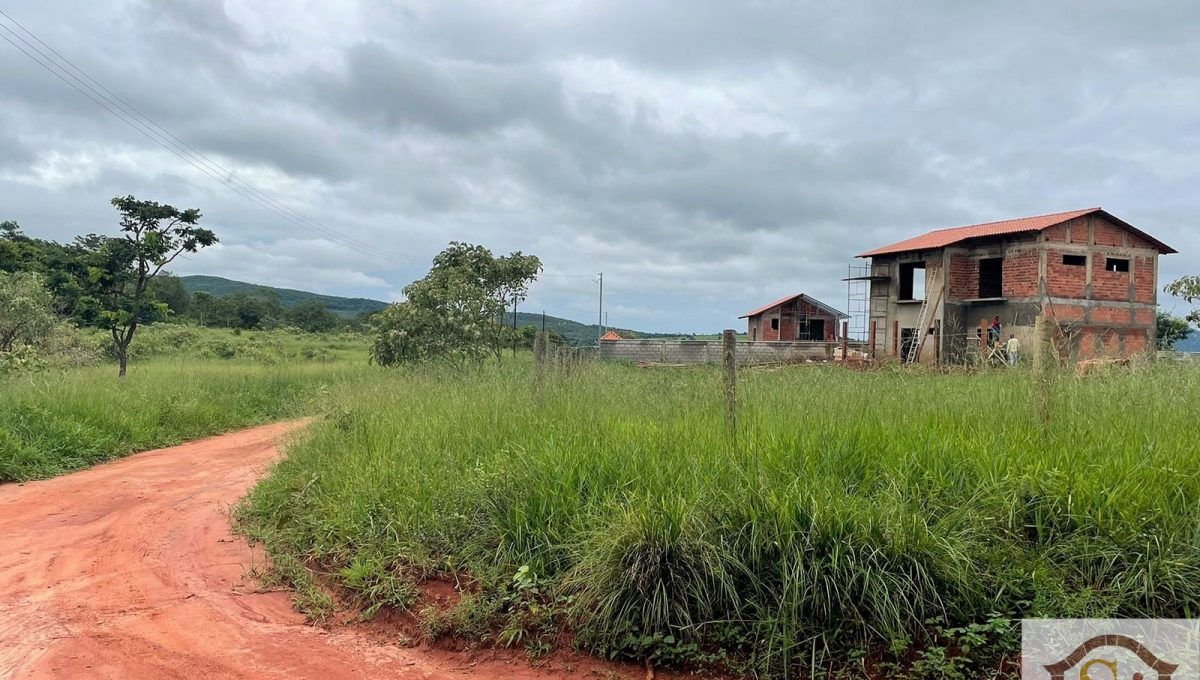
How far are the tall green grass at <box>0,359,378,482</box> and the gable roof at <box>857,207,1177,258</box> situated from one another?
2341cm

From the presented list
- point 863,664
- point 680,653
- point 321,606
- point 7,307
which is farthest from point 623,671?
point 7,307

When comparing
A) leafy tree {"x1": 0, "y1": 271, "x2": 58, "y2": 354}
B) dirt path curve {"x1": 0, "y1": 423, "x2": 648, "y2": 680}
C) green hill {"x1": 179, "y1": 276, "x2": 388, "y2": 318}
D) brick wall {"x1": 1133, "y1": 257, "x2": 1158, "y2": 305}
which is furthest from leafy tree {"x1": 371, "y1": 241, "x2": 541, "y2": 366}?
green hill {"x1": 179, "y1": 276, "x2": 388, "y2": 318}

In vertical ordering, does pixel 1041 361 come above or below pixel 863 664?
above

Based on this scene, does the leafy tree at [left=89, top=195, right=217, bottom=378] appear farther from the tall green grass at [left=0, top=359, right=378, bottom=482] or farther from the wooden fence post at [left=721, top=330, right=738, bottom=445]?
the wooden fence post at [left=721, top=330, right=738, bottom=445]

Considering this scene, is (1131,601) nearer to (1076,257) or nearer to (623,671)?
(623,671)

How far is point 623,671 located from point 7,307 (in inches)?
749

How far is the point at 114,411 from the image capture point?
10.9 metres

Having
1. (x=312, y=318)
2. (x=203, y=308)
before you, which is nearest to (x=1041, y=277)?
(x=312, y=318)

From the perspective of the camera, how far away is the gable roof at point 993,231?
23.8 metres

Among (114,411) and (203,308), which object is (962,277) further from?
(203,308)

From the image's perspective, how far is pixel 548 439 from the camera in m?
5.32

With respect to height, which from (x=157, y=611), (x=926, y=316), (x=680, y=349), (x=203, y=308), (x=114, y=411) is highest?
(x=926, y=316)

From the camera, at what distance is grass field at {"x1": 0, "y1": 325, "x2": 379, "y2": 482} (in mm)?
9055

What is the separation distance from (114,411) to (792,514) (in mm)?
11656
